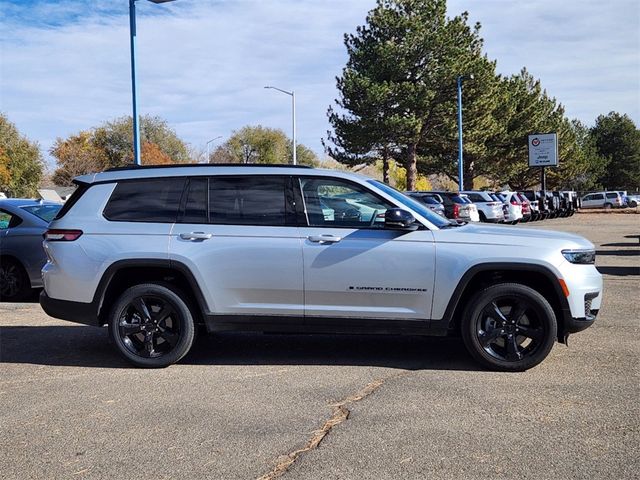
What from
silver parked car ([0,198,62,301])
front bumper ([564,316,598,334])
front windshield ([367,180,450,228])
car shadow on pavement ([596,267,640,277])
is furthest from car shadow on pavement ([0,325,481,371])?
car shadow on pavement ([596,267,640,277])

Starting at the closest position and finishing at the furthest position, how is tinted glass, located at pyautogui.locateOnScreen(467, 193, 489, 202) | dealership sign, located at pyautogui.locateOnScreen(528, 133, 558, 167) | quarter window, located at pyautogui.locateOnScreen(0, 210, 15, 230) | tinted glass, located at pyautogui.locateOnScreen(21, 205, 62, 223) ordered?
quarter window, located at pyautogui.locateOnScreen(0, 210, 15, 230) < tinted glass, located at pyautogui.locateOnScreen(21, 205, 62, 223) < tinted glass, located at pyautogui.locateOnScreen(467, 193, 489, 202) < dealership sign, located at pyautogui.locateOnScreen(528, 133, 558, 167)

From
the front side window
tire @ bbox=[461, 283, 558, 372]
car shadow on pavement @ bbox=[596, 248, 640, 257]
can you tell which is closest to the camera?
tire @ bbox=[461, 283, 558, 372]

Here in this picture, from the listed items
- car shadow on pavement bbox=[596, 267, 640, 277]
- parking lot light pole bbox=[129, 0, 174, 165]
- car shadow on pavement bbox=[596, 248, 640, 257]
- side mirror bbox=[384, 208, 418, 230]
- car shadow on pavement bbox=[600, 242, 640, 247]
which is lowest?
car shadow on pavement bbox=[596, 267, 640, 277]

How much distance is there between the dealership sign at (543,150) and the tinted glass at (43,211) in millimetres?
45360

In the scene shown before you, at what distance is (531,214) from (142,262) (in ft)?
112

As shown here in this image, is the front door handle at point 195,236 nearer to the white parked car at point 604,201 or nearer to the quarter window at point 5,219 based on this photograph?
the quarter window at point 5,219

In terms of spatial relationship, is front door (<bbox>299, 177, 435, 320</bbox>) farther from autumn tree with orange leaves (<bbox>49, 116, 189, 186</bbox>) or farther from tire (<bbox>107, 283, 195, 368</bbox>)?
autumn tree with orange leaves (<bbox>49, 116, 189, 186</bbox>)

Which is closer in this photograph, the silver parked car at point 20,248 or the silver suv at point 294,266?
the silver suv at point 294,266

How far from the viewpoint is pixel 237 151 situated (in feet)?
238

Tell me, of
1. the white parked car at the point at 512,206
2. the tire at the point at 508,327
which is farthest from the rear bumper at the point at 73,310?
the white parked car at the point at 512,206

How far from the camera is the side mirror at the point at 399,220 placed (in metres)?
5.66

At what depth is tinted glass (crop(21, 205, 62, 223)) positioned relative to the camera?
1001 centimetres

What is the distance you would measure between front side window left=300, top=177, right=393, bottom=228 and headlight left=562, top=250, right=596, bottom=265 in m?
1.59

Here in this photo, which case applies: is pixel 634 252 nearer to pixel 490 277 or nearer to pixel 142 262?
pixel 490 277
